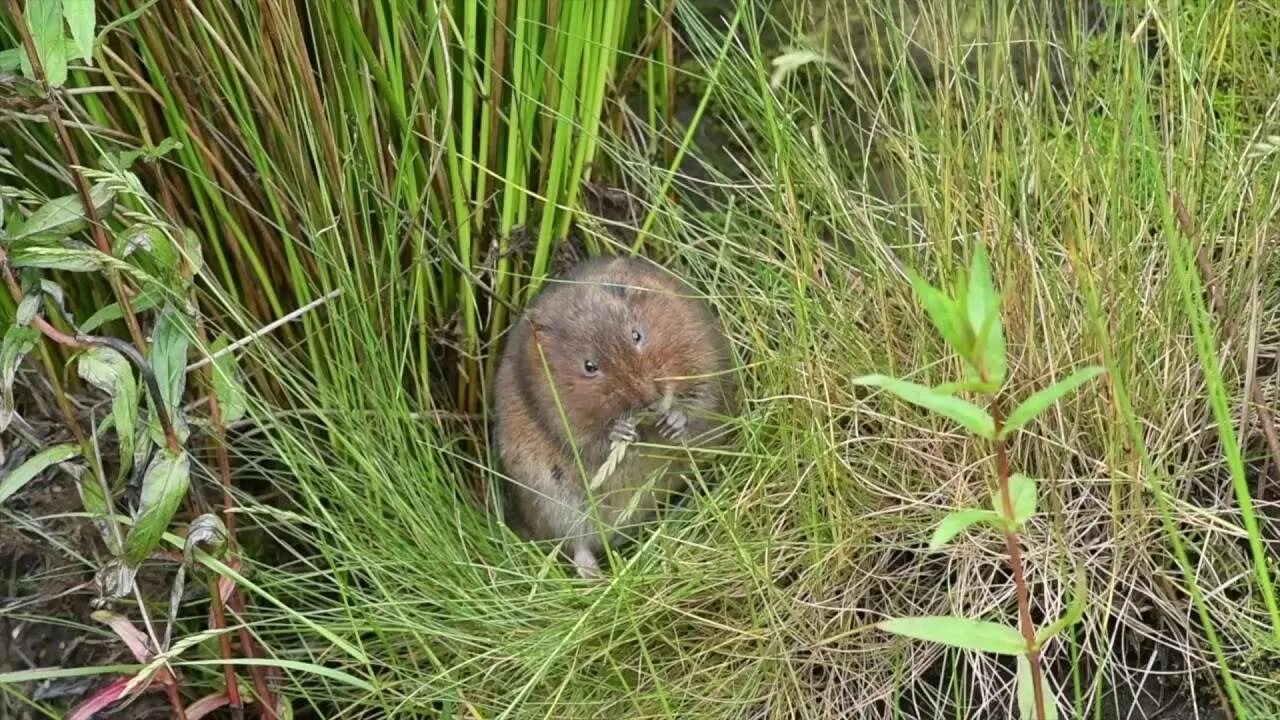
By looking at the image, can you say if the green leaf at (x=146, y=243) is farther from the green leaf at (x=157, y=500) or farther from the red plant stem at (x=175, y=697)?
the red plant stem at (x=175, y=697)

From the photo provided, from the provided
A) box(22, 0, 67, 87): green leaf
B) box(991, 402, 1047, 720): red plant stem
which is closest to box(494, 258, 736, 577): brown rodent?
box(22, 0, 67, 87): green leaf

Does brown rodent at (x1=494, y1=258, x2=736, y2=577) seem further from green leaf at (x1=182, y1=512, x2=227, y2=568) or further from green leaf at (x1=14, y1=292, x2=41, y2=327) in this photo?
green leaf at (x1=14, y1=292, x2=41, y2=327)

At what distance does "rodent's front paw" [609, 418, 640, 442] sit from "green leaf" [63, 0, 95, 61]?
1.23 metres

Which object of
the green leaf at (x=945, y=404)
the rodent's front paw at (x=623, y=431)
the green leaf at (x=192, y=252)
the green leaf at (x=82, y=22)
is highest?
the green leaf at (x=82, y=22)

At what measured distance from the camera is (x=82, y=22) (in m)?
1.86

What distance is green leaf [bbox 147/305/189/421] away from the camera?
7.11 feet

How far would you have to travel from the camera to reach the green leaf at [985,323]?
1371 millimetres

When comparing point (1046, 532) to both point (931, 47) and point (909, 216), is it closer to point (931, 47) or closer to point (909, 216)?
point (909, 216)

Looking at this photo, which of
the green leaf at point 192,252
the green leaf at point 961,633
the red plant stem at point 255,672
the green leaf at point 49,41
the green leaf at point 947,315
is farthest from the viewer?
the red plant stem at point 255,672

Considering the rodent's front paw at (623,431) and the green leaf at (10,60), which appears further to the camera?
the rodent's front paw at (623,431)

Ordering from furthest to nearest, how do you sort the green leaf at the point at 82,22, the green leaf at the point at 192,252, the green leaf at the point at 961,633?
the green leaf at the point at 192,252 → the green leaf at the point at 82,22 → the green leaf at the point at 961,633

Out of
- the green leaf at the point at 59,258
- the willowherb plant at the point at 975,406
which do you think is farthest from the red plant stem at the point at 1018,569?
the green leaf at the point at 59,258

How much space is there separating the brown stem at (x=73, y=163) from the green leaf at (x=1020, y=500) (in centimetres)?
130

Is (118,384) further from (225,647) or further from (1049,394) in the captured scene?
(1049,394)
